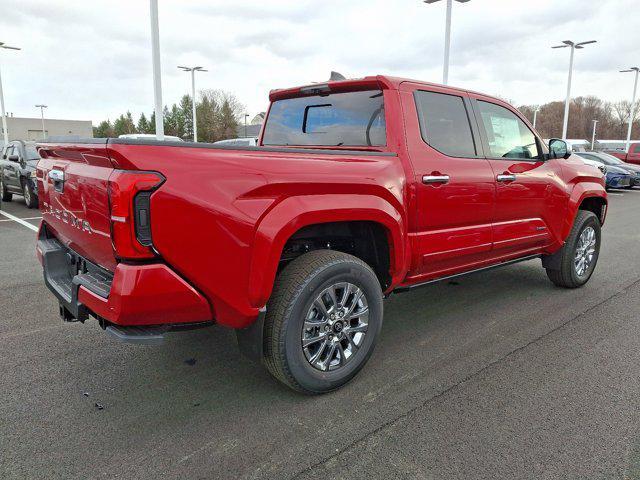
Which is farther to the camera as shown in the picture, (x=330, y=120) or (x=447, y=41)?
(x=447, y=41)

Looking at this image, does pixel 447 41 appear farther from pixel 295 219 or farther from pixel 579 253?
pixel 295 219

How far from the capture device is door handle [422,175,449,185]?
10.9 feet

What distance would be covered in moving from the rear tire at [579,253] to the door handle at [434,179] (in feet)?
7.44

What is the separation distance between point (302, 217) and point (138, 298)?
0.92 metres

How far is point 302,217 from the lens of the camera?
2.61m

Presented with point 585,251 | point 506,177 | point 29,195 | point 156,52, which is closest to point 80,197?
point 506,177

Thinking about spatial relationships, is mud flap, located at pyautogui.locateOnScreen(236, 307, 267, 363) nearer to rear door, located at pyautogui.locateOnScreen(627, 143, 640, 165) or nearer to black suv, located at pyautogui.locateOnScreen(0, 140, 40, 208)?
black suv, located at pyautogui.locateOnScreen(0, 140, 40, 208)

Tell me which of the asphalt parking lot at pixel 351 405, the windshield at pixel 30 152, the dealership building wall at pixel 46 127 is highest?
the dealership building wall at pixel 46 127

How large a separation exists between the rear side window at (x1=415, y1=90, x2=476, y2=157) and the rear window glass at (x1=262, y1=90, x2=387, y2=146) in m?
0.33

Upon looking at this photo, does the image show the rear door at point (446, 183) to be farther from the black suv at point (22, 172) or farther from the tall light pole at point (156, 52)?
the tall light pole at point (156, 52)

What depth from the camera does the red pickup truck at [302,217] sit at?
7.30 feet

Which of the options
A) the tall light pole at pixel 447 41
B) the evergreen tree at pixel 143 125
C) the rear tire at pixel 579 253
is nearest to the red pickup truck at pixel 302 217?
the rear tire at pixel 579 253

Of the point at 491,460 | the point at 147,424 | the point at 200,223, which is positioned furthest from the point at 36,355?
the point at 491,460

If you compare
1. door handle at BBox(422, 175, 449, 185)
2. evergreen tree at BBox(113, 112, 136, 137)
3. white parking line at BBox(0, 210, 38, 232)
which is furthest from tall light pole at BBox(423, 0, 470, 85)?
evergreen tree at BBox(113, 112, 136, 137)
